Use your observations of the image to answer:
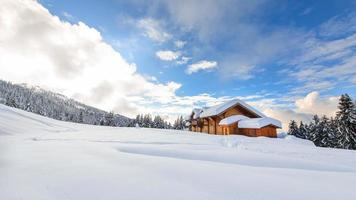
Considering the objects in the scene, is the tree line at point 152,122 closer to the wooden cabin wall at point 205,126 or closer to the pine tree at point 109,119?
the pine tree at point 109,119

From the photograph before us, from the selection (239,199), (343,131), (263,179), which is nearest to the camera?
(239,199)

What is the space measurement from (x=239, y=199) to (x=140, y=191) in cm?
138

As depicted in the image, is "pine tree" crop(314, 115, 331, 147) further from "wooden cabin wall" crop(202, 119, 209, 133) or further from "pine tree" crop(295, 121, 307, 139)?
"wooden cabin wall" crop(202, 119, 209, 133)

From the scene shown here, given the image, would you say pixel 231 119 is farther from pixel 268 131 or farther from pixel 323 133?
pixel 323 133

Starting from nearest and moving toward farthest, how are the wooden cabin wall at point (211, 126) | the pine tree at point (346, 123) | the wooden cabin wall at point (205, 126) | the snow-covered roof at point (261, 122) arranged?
the snow-covered roof at point (261, 122) < the pine tree at point (346, 123) < the wooden cabin wall at point (211, 126) < the wooden cabin wall at point (205, 126)

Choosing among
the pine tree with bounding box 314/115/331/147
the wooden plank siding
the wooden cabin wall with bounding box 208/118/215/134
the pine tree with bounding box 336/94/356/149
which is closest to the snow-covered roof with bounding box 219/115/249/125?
the wooden plank siding

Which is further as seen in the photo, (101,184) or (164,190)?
(101,184)

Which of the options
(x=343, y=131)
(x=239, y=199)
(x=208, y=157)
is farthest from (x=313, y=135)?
(x=239, y=199)

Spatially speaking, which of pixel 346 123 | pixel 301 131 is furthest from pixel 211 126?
pixel 301 131

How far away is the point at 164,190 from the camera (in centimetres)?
322

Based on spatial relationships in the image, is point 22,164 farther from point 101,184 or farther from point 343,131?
point 343,131

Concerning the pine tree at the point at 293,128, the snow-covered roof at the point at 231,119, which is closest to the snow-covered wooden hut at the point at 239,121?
the snow-covered roof at the point at 231,119

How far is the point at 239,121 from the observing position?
2861cm

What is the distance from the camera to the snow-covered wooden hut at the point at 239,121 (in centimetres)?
2655
